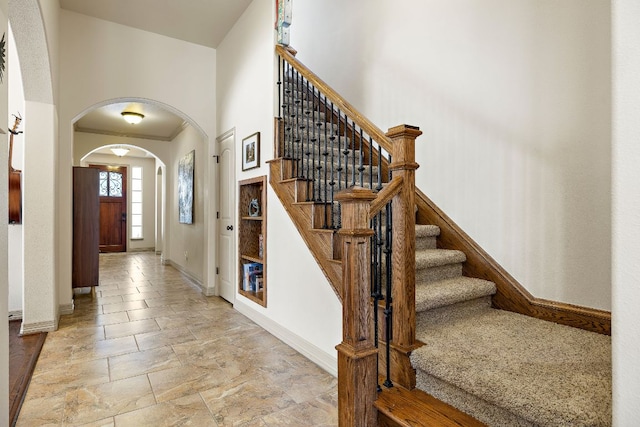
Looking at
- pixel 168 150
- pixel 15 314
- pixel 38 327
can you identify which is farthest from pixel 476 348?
pixel 168 150

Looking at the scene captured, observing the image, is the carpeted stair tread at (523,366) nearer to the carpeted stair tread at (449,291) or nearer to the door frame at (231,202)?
the carpeted stair tread at (449,291)

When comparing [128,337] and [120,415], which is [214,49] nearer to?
[128,337]

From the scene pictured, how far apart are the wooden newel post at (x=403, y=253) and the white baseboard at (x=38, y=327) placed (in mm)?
3316

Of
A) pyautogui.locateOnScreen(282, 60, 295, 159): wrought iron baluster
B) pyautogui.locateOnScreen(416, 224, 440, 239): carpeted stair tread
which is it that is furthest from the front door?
pyautogui.locateOnScreen(416, 224, 440, 239): carpeted stair tread

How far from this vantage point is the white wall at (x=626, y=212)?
39.7 inches

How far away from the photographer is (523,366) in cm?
159

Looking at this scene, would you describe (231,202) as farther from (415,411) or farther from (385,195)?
(415,411)

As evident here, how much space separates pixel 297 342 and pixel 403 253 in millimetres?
1485

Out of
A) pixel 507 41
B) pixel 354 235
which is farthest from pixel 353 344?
pixel 507 41

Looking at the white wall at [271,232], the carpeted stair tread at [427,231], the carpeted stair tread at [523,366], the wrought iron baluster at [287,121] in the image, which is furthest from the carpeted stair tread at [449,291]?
the wrought iron baluster at [287,121]

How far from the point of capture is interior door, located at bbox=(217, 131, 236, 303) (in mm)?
4380

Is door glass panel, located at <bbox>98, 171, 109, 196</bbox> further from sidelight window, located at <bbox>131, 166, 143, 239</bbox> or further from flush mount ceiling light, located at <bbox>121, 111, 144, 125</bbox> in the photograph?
flush mount ceiling light, located at <bbox>121, 111, 144, 125</bbox>

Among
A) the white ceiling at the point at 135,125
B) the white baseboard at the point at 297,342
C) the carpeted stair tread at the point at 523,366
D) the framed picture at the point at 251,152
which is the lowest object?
the white baseboard at the point at 297,342

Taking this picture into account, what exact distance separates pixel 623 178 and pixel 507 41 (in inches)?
72.4
